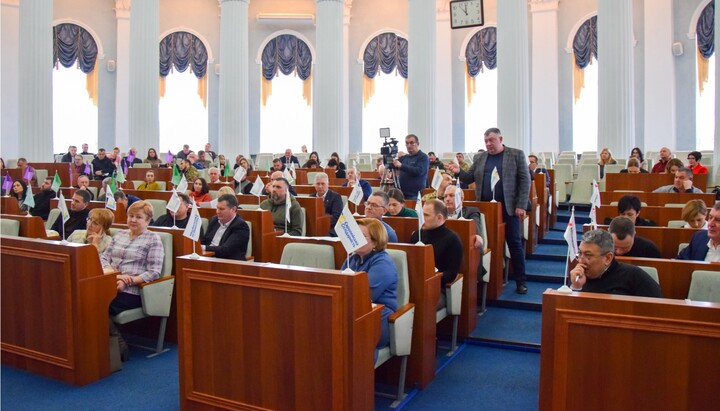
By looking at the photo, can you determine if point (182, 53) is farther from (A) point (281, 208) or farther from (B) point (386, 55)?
(A) point (281, 208)

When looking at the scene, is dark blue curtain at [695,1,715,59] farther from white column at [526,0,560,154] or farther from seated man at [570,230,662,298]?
seated man at [570,230,662,298]

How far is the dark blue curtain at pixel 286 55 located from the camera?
22188mm

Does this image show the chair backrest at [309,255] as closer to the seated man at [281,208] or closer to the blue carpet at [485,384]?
the blue carpet at [485,384]

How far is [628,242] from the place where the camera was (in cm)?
420

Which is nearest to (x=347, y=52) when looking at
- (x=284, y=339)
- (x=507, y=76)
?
(x=507, y=76)

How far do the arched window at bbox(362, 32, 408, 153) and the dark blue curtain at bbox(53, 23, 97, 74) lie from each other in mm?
9229

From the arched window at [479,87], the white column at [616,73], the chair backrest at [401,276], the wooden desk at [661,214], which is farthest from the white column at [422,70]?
the chair backrest at [401,276]

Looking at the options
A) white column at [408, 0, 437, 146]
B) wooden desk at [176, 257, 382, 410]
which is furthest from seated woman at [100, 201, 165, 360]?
white column at [408, 0, 437, 146]

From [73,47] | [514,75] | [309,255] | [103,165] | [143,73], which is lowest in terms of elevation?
[309,255]

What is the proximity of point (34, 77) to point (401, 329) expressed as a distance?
499 inches

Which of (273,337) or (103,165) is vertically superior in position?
(103,165)

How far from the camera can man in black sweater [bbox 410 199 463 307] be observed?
4.81 metres

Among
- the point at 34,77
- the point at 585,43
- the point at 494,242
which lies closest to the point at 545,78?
the point at 585,43

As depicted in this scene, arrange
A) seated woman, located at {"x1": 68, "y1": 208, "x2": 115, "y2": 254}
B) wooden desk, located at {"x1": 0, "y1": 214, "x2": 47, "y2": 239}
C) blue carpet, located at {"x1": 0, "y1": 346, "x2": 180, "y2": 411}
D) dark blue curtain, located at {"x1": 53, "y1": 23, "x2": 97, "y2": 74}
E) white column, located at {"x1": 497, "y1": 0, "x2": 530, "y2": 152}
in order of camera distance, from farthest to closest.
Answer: dark blue curtain, located at {"x1": 53, "y1": 23, "x2": 97, "y2": 74} → white column, located at {"x1": 497, "y1": 0, "x2": 530, "y2": 152} → wooden desk, located at {"x1": 0, "y1": 214, "x2": 47, "y2": 239} → seated woman, located at {"x1": 68, "y1": 208, "x2": 115, "y2": 254} → blue carpet, located at {"x1": 0, "y1": 346, "x2": 180, "y2": 411}
